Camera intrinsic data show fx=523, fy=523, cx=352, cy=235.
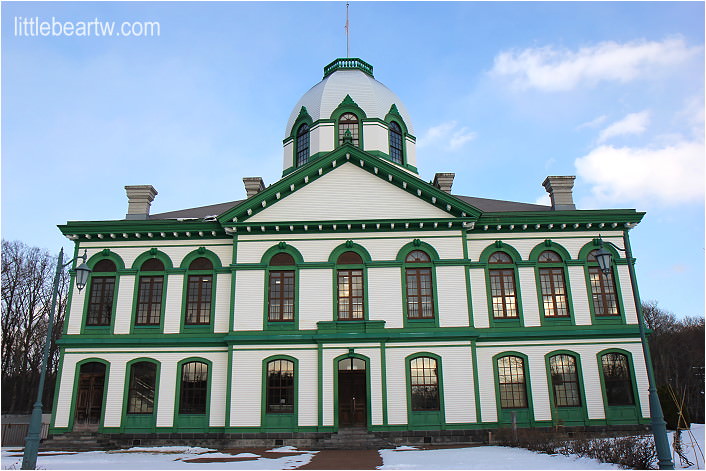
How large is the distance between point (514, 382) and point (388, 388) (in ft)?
18.2

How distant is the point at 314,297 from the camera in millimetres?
22719

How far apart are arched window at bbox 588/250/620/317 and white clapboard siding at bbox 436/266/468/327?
239 inches

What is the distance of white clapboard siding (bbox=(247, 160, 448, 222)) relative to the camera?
2350 cm

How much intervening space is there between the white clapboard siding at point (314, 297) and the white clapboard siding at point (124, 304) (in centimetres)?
790

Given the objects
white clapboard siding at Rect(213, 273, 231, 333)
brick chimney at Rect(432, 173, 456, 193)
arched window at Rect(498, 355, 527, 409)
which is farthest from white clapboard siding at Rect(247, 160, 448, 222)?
arched window at Rect(498, 355, 527, 409)

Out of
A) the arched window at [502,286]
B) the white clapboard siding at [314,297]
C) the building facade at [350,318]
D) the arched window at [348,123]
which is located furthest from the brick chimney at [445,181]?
the white clapboard siding at [314,297]

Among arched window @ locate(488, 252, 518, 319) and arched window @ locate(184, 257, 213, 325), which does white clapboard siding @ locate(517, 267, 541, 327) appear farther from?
arched window @ locate(184, 257, 213, 325)

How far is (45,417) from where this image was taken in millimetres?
26469

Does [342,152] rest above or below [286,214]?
above

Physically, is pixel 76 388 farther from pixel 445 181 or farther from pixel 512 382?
pixel 445 181

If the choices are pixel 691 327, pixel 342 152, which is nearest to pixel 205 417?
pixel 342 152

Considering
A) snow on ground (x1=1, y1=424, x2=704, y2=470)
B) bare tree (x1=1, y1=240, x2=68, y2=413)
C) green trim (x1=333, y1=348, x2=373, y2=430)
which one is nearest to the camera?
snow on ground (x1=1, y1=424, x2=704, y2=470)

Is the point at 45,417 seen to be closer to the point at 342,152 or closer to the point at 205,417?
the point at 205,417

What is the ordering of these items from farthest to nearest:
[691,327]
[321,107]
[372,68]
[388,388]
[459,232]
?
[691,327], [372,68], [321,107], [459,232], [388,388]
